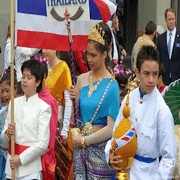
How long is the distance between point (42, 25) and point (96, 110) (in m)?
1.02

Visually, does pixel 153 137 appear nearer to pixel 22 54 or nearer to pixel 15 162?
pixel 15 162

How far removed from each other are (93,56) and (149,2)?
12.8 meters

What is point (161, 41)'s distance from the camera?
11.1 meters

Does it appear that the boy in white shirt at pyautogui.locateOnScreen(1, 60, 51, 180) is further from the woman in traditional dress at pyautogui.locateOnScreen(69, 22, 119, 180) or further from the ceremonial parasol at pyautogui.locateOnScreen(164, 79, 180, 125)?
the ceremonial parasol at pyautogui.locateOnScreen(164, 79, 180, 125)

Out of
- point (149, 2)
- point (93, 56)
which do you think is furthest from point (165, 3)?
point (93, 56)

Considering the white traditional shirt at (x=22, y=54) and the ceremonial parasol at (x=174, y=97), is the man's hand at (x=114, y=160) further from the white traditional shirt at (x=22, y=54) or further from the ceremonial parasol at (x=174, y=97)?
the white traditional shirt at (x=22, y=54)

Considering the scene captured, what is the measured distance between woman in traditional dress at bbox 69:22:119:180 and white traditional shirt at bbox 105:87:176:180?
2.01 ft

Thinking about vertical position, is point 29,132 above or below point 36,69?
below

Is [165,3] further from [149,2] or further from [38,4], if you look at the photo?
[38,4]

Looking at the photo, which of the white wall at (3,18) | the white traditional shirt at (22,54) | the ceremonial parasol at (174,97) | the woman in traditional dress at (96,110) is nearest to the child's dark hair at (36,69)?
the woman in traditional dress at (96,110)

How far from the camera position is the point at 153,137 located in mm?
4258

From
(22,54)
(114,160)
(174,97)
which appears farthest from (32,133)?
(22,54)

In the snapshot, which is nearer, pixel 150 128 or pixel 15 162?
pixel 150 128

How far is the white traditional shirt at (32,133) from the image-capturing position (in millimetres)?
5074
